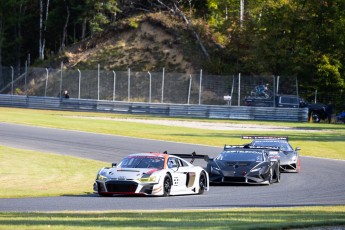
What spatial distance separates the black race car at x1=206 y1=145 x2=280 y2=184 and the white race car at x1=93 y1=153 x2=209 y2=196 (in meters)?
2.05

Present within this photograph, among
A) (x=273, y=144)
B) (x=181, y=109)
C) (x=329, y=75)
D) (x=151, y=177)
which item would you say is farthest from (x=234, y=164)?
(x=329, y=75)

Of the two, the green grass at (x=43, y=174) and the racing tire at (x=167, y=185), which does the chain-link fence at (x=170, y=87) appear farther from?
the racing tire at (x=167, y=185)

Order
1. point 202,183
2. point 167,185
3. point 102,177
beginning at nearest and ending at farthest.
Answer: point 102,177
point 167,185
point 202,183

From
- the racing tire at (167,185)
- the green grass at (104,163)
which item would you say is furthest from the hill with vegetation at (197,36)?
the racing tire at (167,185)

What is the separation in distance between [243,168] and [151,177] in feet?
16.4

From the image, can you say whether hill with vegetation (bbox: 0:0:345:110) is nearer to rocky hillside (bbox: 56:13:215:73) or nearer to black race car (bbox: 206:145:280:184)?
rocky hillside (bbox: 56:13:215:73)

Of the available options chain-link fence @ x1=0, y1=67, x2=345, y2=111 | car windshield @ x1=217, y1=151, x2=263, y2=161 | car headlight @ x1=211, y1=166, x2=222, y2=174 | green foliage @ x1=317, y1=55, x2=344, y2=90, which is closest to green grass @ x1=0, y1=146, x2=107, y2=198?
car headlight @ x1=211, y1=166, x2=222, y2=174

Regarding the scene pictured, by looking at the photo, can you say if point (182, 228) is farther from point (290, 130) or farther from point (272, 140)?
point (290, 130)

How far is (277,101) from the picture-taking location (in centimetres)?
6397

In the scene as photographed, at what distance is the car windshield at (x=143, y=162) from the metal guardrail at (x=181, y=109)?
131ft

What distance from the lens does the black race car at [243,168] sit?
2572 centimetres

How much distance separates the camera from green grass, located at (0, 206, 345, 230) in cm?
1379

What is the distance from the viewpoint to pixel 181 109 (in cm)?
6378

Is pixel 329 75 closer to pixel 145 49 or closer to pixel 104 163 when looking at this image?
pixel 145 49
